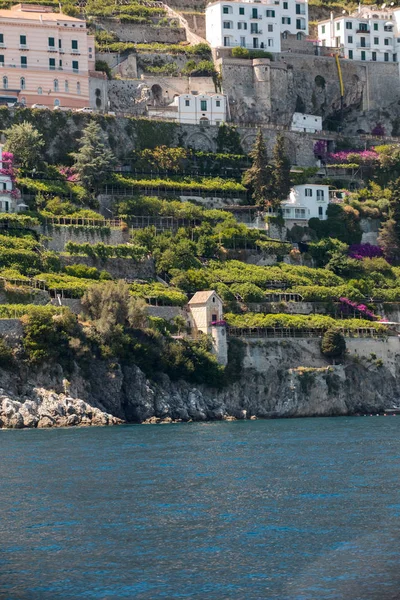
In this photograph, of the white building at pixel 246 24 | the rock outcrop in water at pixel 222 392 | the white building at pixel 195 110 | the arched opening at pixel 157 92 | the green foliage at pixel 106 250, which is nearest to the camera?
the rock outcrop in water at pixel 222 392

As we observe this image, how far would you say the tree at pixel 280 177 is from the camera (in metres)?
104

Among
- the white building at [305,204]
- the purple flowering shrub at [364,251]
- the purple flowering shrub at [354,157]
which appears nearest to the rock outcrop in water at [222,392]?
the purple flowering shrub at [364,251]

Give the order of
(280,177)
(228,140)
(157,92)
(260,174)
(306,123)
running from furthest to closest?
(306,123)
(157,92)
(228,140)
(260,174)
(280,177)

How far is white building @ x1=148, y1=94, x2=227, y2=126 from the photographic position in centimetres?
11119

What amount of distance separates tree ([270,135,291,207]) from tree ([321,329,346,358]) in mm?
17530

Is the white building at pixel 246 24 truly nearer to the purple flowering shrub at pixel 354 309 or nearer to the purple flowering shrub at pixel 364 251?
the purple flowering shrub at pixel 364 251

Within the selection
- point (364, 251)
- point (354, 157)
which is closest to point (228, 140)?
point (354, 157)

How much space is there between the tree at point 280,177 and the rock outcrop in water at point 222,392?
56.3ft

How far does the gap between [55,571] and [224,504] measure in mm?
10647

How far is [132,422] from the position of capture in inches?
3083

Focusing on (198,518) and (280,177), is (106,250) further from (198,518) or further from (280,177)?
(198,518)

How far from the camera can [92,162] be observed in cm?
→ 10006

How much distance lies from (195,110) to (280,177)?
1145cm

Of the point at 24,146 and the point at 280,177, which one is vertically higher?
the point at 24,146
